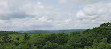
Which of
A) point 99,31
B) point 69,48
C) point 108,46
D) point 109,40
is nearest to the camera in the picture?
point 108,46

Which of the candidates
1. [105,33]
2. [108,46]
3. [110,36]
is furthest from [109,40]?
[108,46]

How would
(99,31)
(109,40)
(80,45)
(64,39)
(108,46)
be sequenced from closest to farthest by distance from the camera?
1. (108,46)
2. (80,45)
3. (109,40)
4. (64,39)
5. (99,31)

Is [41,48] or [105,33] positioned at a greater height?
[105,33]

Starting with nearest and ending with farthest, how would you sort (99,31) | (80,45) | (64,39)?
(80,45)
(64,39)
(99,31)

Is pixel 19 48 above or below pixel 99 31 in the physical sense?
below

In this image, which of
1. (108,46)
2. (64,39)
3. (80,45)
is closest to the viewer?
(108,46)

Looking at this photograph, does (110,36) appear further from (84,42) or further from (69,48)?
(69,48)

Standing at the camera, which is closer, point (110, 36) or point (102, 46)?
point (102, 46)

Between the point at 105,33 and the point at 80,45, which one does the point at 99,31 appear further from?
the point at 80,45

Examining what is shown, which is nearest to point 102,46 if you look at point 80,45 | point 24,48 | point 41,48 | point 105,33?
point 80,45
